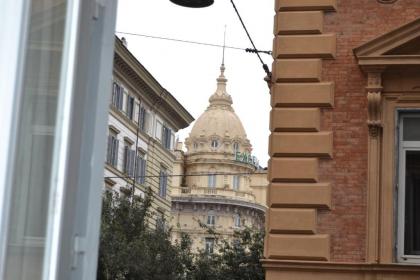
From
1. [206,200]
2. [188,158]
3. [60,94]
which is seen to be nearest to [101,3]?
[60,94]

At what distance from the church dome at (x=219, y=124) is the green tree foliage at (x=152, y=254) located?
3067 inches

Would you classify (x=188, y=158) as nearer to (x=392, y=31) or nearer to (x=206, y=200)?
(x=206, y=200)

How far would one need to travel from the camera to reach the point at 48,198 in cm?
287

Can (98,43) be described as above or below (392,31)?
below

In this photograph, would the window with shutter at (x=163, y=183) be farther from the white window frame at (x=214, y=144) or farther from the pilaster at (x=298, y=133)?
the white window frame at (x=214, y=144)

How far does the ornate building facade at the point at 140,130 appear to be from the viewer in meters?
50.1

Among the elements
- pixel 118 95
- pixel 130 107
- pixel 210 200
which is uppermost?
pixel 210 200

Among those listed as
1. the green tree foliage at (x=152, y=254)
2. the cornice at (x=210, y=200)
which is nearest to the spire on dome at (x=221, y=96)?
the cornice at (x=210, y=200)

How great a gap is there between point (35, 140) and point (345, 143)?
9441mm

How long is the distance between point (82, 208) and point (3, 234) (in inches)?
11.2

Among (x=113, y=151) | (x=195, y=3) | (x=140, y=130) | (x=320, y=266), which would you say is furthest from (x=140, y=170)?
(x=195, y=3)

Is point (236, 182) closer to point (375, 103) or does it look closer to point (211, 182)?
point (211, 182)

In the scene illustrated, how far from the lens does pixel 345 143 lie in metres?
12.1

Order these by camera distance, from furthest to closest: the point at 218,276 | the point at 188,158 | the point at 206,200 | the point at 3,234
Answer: the point at 188,158 < the point at 206,200 < the point at 218,276 < the point at 3,234
